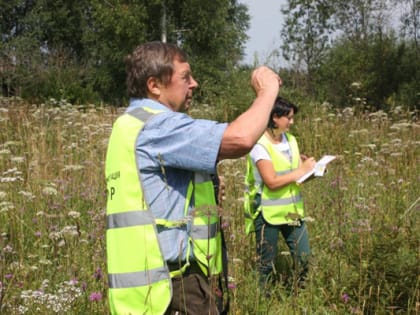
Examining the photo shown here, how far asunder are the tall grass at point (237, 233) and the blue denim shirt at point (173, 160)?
285 millimetres

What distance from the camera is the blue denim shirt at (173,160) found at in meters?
2.11

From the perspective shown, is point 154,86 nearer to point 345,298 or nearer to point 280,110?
point 345,298

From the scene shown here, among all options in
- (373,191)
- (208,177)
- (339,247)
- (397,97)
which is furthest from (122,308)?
(397,97)

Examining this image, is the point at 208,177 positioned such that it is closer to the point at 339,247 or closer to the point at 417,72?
the point at 339,247

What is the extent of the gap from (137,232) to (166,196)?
18cm

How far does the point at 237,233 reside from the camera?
4.55 m

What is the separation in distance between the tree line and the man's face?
30.7ft

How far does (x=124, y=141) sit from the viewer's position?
2.21 meters

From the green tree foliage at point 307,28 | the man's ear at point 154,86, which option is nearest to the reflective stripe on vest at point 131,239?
the man's ear at point 154,86

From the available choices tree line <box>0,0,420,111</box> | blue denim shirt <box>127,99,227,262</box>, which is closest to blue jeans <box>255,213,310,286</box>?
blue denim shirt <box>127,99,227,262</box>

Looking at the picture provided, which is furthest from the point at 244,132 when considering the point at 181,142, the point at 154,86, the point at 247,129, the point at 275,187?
the point at 275,187

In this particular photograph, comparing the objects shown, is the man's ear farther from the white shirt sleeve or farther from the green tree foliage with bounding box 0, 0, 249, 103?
the green tree foliage with bounding box 0, 0, 249, 103

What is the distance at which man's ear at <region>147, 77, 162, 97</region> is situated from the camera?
7.72 ft

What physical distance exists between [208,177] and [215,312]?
1.84 feet
